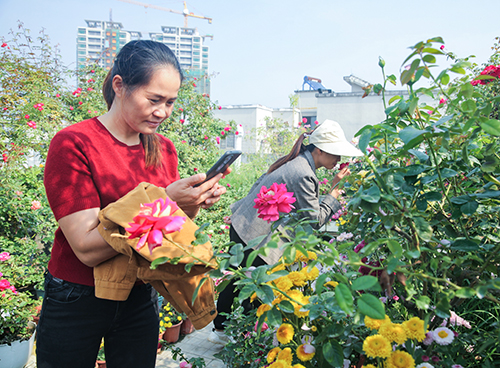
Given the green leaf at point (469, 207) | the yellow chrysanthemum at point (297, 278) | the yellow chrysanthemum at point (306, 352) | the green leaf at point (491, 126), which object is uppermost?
the green leaf at point (491, 126)

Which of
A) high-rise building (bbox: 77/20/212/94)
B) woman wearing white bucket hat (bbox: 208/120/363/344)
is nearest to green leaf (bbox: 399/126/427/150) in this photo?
woman wearing white bucket hat (bbox: 208/120/363/344)

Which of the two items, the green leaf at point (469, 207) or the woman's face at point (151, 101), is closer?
the green leaf at point (469, 207)

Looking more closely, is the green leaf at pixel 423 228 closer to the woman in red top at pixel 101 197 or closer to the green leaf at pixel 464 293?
the green leaf at pixel 464 293

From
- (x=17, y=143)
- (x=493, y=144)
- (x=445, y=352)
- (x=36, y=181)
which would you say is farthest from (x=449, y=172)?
(x=17, y=143)

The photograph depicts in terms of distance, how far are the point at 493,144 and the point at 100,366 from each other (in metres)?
2.74

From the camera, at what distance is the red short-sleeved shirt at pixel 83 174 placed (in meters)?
1.11

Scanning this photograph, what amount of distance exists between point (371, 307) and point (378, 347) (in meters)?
0.19

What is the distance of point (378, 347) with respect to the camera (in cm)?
76

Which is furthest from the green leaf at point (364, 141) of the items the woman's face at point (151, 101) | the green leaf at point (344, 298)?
the woman's face at point (151, 101)

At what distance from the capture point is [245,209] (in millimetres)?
2570

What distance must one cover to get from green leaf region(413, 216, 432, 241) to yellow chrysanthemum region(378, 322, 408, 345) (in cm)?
20

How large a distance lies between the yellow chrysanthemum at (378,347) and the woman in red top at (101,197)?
2.35 ft

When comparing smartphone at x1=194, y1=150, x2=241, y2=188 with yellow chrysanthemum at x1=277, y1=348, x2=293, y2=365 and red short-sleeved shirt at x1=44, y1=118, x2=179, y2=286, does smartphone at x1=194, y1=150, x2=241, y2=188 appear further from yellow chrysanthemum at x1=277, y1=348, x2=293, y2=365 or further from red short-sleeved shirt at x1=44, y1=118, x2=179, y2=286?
yellow chrysanthemum at x1=277, y1=348, x2=293, y2=365

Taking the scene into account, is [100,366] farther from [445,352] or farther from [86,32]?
[86,32]
